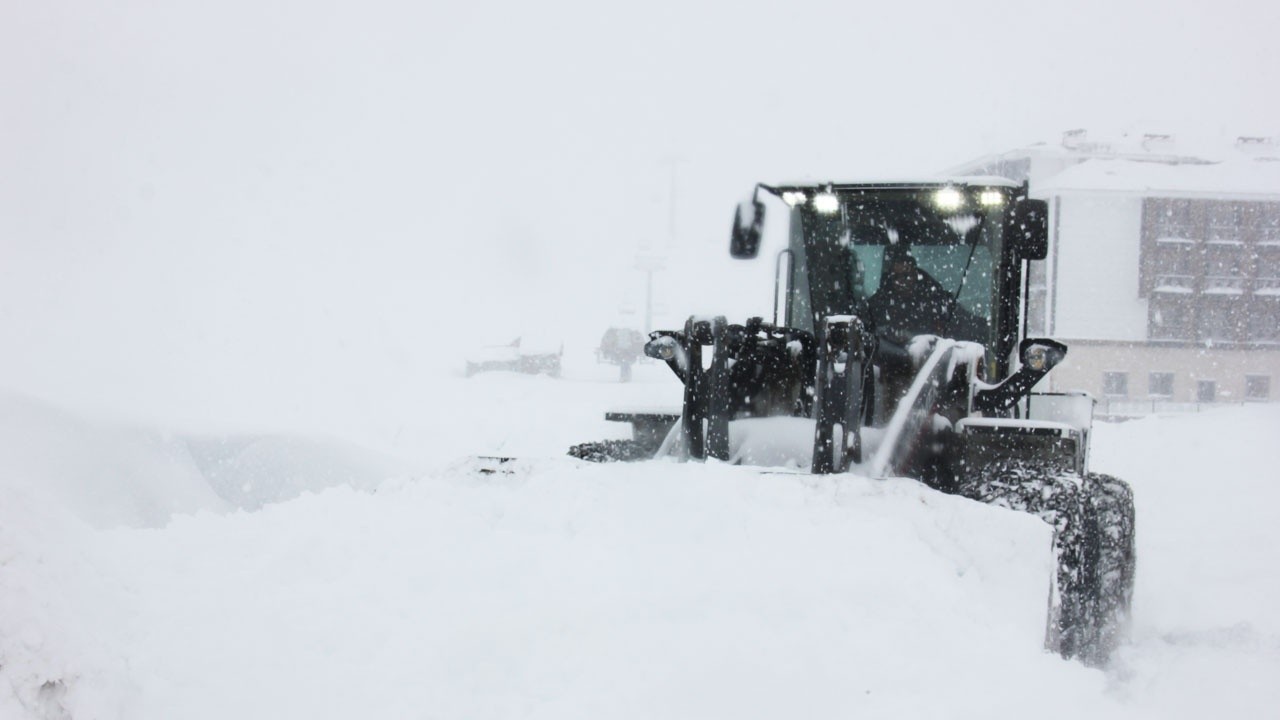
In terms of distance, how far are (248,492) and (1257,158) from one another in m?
45.3

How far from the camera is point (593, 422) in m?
17.0

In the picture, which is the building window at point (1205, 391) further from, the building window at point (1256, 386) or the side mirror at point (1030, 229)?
the side mirror at point (1030, 229)

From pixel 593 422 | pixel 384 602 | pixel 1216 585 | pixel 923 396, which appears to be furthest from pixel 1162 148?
pixel 384 602

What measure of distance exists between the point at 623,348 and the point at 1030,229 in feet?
92.9

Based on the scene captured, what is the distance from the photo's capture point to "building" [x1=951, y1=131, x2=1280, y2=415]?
1467 inches

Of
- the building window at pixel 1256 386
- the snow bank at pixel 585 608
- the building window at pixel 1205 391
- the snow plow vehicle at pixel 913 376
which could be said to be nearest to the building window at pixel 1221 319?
the building window at pixel 1256 386

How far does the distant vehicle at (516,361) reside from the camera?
96.2 feet

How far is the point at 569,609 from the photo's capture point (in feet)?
10.5

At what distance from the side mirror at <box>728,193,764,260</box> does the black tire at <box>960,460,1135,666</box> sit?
187 centimetres

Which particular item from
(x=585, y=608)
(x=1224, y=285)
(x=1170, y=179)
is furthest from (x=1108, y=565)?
(x=1224, y=285)

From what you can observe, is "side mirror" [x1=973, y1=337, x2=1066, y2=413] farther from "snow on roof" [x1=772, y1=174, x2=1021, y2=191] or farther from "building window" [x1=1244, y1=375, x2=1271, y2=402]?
"building window" [x1=1244, y1=375, x2=1271, y2=402]

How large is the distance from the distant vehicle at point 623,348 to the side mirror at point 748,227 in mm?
25734

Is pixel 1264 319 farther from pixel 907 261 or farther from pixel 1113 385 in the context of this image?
pixel 907 261

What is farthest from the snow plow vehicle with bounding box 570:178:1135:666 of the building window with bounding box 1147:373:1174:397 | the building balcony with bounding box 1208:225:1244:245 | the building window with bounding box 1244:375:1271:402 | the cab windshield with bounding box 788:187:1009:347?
the building window with bounding box 1244:375:1271:402
